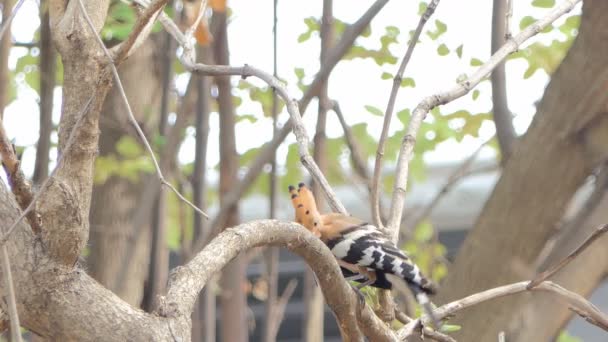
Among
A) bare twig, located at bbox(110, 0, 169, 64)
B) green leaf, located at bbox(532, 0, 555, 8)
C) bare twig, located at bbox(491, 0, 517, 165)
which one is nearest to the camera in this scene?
bare twig, located at bbox(110, 0, 169, 64)

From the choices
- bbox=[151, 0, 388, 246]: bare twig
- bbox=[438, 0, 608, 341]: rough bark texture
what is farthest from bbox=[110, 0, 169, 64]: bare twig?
bbox=[438, 0, 608, 341]: rough bark texture

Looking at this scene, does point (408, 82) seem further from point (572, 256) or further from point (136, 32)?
point (136, 32)

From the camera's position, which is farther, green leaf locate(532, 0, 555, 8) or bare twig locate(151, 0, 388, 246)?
green leaf locate(532, 0, 555, 8)

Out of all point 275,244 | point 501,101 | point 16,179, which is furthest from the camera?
point 501,101

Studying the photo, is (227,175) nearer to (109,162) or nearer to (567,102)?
(109,162)

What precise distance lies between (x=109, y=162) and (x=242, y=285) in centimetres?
79

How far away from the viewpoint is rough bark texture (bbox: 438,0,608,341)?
3471mm

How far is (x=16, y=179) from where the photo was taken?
5.83 feet

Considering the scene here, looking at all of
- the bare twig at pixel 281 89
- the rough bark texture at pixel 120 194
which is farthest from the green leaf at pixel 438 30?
the bare twig at pixel 281 89

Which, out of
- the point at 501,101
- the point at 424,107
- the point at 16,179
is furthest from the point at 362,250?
the point at 501,101

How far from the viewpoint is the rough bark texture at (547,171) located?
347 cm

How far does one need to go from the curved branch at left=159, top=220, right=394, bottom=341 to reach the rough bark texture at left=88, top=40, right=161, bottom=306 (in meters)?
2.38

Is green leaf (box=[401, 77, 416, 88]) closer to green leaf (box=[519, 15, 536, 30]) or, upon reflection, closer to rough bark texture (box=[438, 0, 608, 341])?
green leaf (box=[519, 15, 536, 30])

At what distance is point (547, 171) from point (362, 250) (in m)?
1.04
